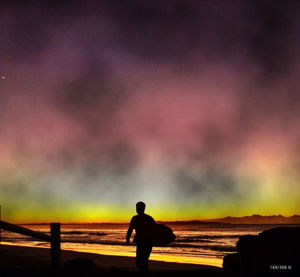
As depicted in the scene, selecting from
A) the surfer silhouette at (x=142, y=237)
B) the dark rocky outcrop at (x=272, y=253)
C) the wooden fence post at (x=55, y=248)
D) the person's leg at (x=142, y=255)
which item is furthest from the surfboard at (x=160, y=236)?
the dark rocky outcrop at (x=272, y=253)

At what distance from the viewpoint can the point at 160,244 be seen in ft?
32.7

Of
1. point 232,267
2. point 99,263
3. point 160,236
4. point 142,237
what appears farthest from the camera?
point 99,263

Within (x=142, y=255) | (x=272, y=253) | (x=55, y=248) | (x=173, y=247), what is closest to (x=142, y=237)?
(x=142, y=255)

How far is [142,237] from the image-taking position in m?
9.41

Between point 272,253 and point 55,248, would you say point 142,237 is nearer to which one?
point 55,248

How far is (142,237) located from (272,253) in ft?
14.2

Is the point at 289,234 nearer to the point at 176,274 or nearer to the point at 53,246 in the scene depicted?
the point at 176,274

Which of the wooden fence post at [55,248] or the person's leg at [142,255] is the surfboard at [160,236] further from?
the wooden fence post at [55,248]

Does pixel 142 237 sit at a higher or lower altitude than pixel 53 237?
lower

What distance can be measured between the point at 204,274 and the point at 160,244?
1584 millimetres

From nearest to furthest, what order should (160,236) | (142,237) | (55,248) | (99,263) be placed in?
(55,248), (142,237), (160,236), (99,263)

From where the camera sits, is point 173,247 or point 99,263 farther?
point 173,247

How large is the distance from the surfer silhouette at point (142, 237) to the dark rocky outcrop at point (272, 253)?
378 centimetres

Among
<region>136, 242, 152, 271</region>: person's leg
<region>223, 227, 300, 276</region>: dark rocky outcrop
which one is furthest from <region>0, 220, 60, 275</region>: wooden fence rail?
<region>223, 227, 300, 276</region>: dark rocky outcrop
